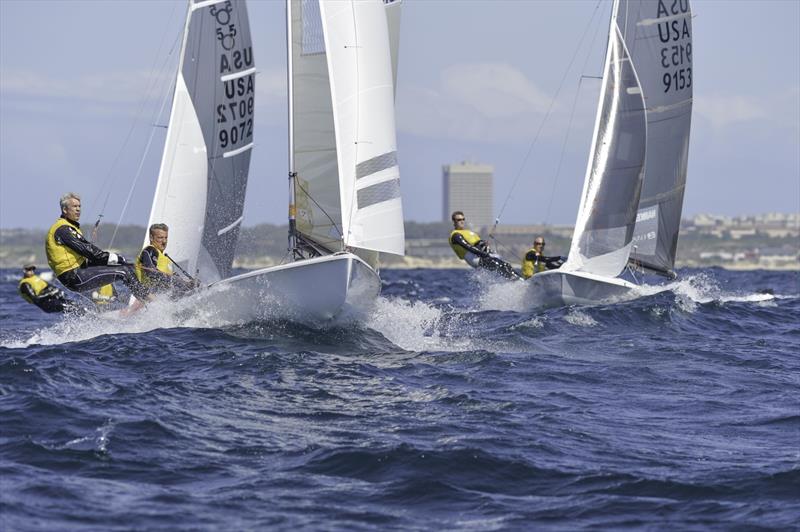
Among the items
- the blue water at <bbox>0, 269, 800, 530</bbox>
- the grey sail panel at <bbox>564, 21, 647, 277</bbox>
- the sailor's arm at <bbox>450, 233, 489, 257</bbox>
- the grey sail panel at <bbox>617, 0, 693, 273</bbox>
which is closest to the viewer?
the blue water at <bbox>0, 269, 800, 530</bbox>

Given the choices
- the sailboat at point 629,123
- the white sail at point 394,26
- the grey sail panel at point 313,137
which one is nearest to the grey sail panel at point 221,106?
the grey sail panel at point 313,137

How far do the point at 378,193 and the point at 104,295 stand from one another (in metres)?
3.94

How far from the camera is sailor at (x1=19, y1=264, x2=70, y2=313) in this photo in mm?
13164

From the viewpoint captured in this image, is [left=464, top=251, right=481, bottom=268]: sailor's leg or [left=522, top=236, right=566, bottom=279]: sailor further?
[left=522, top=236, right=566, bottom=279]: sailor

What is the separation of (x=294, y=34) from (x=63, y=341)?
4.73m

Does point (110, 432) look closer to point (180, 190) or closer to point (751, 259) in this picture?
point (180, 190)

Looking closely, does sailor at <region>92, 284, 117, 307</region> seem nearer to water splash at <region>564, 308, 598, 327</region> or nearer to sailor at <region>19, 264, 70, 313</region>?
sailor at <region>19, 264, 70, 313</region>

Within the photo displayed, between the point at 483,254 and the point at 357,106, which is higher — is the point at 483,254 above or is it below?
below

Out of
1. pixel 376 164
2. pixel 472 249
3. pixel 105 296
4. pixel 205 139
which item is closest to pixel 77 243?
pixel 105 296

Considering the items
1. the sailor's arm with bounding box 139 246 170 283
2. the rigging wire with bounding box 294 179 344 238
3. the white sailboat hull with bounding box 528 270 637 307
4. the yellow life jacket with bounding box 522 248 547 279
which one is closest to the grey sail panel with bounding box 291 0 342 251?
the rigging wire with bounding box 294 179 344 238

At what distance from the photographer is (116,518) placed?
19.3 ft

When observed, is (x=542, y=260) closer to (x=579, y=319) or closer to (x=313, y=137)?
(x=579, y=319)

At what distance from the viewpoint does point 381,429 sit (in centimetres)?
799

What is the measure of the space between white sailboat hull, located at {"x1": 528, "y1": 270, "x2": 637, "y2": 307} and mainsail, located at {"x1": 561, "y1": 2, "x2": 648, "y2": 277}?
47.9 inches
